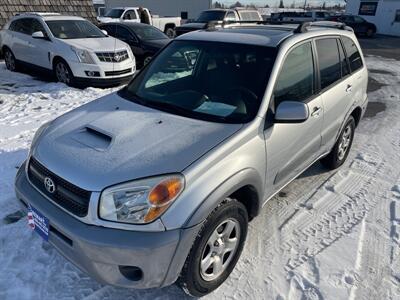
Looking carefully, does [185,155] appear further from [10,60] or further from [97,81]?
[10,60]

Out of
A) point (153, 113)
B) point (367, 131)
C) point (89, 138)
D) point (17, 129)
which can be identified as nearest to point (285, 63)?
point (153, 113)

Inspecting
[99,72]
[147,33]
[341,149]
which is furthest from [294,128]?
[147,33]

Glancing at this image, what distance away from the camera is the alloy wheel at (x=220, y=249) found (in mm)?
2459

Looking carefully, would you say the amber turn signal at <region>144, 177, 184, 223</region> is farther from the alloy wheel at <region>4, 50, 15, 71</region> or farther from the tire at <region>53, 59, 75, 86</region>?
the alloy wheel at <region>4, 50, 15, 71</region>

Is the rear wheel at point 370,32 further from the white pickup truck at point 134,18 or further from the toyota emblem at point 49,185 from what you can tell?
the toyota emblem at point 49,185

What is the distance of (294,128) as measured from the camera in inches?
122

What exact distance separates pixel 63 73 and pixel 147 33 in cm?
378

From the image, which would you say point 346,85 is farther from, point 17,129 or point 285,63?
point 17,129

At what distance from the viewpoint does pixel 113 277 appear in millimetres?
2143

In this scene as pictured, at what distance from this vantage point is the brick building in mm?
12422

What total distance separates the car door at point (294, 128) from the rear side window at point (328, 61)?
0.19 metres

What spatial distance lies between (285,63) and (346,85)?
1.45 m

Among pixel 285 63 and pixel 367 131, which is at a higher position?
pixel 285 63

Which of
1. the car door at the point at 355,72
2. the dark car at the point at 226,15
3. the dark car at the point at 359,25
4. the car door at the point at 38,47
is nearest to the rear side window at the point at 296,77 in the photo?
the car door at the point at 355,72
